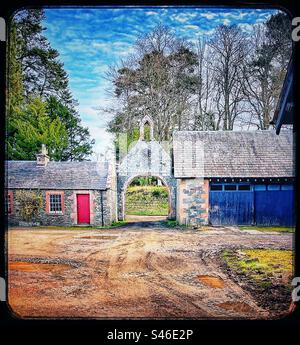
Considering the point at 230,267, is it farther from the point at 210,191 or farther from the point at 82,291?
the point at 82,291

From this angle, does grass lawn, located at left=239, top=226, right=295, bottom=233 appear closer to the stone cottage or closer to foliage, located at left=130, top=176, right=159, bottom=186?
foliage, located at left=130, top=176, right=159, bottom=186

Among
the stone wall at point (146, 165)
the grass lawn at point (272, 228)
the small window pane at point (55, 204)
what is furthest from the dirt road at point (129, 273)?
the stone wall at point (146, 165)

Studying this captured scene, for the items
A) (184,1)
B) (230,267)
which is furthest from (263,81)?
(230,267)

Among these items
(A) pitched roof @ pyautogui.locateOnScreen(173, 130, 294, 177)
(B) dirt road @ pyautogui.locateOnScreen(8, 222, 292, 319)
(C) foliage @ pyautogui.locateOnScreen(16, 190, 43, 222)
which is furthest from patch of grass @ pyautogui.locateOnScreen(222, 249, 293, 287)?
(C) foliage @ pyautogui.locateOnScreen(16, 190, 43, 222)

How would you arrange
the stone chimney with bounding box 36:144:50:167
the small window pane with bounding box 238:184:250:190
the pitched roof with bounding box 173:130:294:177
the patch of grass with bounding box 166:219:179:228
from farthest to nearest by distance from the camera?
the small window pane with bounding box 238:184:250:190 < the patch of grass with bounding box 166:219:179:228 < the stone chimney with bounding box 36:144:50:167 < the pitched roof with bounding box 173:130:294:177

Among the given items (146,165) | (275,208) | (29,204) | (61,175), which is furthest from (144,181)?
(275,208)

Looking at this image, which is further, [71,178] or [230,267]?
[71,178]

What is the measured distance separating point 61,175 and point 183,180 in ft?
3.03

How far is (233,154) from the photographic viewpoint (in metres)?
2.01

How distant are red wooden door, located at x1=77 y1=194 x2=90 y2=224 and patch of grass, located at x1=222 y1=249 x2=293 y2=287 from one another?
1.01 metres

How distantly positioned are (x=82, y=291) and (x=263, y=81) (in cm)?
177

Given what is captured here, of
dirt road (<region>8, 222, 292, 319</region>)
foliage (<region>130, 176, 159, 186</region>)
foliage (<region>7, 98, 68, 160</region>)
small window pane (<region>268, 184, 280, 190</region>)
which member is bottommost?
dirt road (<region>8, 222, 292, 319</region>)

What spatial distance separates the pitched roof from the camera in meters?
1.44

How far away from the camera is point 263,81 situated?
158cm
